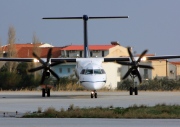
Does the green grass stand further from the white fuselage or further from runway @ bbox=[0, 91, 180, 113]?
the white fuselage

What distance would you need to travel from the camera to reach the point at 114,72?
79.5m

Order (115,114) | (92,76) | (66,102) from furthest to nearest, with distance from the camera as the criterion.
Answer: (92,76) → (66,102) → (115,114)

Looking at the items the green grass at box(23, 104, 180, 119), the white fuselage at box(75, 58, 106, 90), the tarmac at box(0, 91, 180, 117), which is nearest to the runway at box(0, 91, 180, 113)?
the tarmac at box(0, 91, 180, 117)

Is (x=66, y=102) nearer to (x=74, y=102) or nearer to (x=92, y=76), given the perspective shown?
(x=74, y=102)

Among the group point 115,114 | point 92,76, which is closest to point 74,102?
point 92,76

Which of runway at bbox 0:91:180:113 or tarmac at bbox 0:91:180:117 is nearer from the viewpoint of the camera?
tarmac at bbox 0:91:180:117

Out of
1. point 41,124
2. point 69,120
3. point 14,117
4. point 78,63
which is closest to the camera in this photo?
point 41,124

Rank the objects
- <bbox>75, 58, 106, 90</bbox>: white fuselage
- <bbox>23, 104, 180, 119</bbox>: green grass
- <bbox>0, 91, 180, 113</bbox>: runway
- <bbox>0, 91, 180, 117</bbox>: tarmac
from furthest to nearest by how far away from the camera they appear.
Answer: <bbox>75, 58, 106, 90</bbox>: white fuselage < <bbox>0, 91, 180, 113</bbox>: runway < <bbox>0, 91, 180, 117</bbox>: tarmac < <bbox>23, 104, 180, 119</bbox>: green grass

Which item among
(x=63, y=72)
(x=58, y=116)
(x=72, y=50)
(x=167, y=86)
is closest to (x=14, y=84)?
(x=167, y=86)

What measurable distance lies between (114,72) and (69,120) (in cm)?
5643

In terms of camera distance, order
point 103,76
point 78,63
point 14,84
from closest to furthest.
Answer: point 103,76, point 78,63, point 14,84

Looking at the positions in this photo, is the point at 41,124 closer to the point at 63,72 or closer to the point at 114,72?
the point at 114,72

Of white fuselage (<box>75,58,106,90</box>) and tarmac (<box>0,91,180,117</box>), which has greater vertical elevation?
white fuselage (<box>75,58,106,90</box>)

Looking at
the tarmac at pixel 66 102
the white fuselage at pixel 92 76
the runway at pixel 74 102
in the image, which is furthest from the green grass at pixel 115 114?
the white fuselage at pixel 92 76
